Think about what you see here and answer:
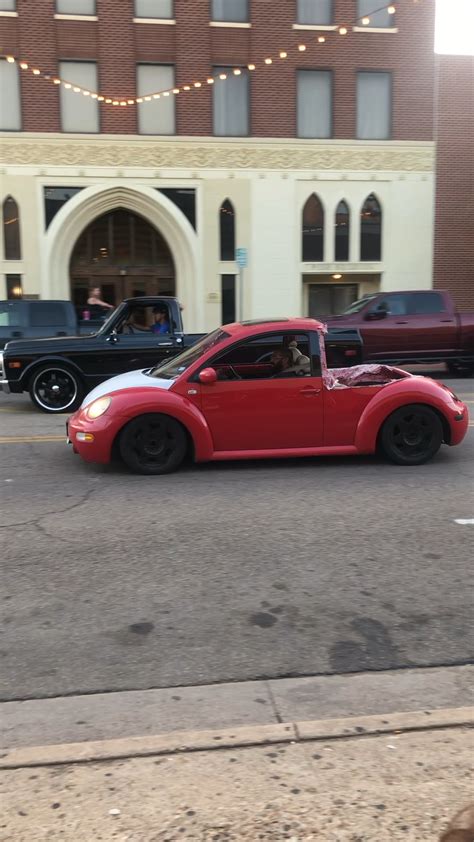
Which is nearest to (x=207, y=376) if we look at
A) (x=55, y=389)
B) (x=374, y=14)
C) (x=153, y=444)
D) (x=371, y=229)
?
(x=153, y=444)

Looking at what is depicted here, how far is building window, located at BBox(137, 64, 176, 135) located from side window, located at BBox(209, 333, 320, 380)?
15.8m

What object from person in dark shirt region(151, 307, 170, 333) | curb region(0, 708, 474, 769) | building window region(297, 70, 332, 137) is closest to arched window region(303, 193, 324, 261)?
building window region(297, 70, 332, 137)

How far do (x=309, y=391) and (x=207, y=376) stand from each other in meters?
1.01

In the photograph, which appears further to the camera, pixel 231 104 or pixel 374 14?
pixel 374 14

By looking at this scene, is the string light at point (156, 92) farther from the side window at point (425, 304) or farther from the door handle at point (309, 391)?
the door handle at point (309, 391)

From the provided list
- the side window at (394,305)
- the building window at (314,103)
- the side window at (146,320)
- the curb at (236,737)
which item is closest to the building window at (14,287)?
the building window at (314,103)

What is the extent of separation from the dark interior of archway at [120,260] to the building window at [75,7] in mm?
5531

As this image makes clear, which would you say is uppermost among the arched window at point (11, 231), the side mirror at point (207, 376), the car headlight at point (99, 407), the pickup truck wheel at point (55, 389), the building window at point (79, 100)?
the building window at point (79, 100)

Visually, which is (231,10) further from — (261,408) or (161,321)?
(261,408)

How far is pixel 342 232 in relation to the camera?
71.2 ft

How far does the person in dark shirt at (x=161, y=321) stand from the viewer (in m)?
10.6

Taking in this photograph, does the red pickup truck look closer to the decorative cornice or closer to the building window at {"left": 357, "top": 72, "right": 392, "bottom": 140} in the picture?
the decorative cornice

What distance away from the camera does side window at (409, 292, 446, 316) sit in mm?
14867

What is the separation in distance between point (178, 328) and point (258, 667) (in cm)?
787
